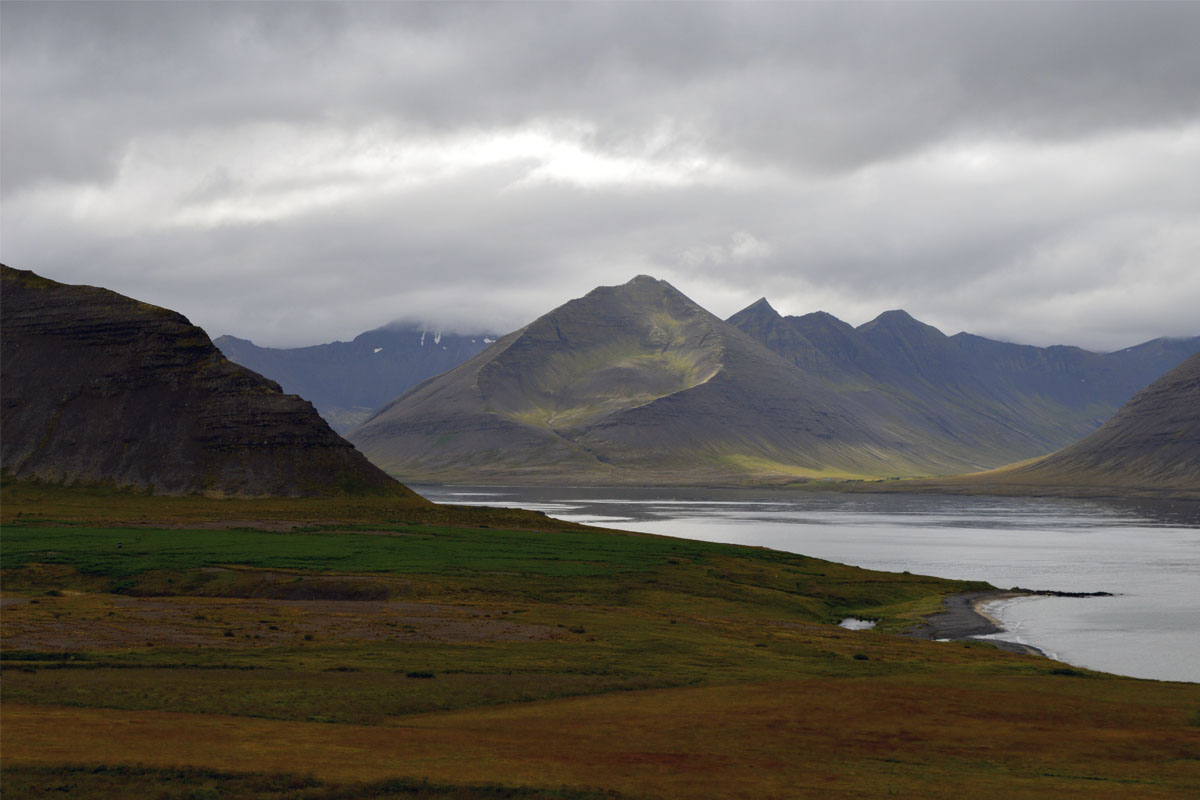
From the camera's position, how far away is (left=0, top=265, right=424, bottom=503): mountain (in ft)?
553

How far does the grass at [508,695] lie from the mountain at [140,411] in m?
83.9

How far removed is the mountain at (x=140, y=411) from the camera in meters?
169

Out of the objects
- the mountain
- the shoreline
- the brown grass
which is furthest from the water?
the mountain

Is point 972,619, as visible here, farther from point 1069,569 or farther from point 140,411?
point 140,411

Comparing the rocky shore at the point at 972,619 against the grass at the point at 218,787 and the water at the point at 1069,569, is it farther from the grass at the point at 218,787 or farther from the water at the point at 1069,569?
the grass at the point at 218,787

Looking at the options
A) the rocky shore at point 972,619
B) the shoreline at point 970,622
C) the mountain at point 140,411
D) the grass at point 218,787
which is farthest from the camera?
the mountain at point 140,411

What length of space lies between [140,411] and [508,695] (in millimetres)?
156288

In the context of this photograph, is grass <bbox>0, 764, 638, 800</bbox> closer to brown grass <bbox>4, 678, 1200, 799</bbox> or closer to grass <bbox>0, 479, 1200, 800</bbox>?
Answer: grass <bbox>0, 479, 1200, 800</bbox>

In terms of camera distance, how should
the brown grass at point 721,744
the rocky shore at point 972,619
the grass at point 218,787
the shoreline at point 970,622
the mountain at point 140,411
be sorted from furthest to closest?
the mountain at point 140,411 < the rocky shore at point 972,619 < the shoreline at point 970,622 < the brown grass at point 721,744 < the grass at point 218,787

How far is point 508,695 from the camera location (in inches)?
1654

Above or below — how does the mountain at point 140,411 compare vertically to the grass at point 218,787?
above

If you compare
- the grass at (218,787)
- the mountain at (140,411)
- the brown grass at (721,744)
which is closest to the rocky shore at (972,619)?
the brown grass at (721,744)

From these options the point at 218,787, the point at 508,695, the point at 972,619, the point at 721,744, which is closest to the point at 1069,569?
the point at 972,619

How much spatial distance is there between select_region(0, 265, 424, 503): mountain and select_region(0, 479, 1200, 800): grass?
8393 centimetres
